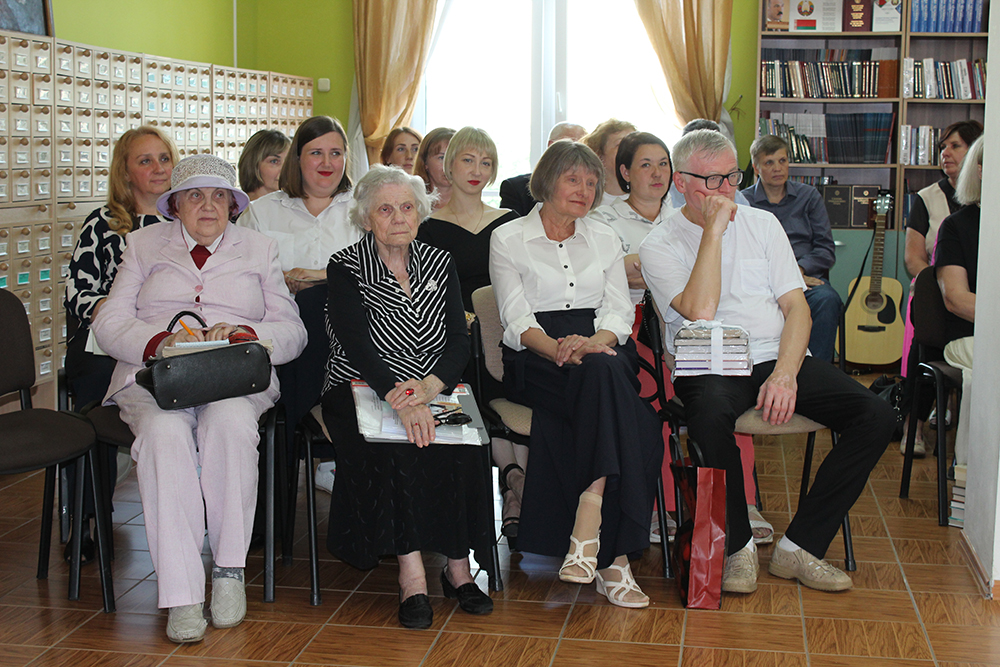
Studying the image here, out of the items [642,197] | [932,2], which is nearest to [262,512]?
[642,197]

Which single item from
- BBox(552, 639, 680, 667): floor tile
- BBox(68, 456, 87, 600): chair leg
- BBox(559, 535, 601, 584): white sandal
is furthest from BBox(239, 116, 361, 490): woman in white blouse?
BBox(552, 639, 680, 667): floor tile

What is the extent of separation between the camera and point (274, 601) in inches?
109

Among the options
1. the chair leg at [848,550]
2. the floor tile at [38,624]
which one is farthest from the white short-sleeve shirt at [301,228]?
the chair leg at [848,550]

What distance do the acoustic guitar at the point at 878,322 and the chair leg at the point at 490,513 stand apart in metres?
3.67

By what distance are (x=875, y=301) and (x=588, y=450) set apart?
3713 mm

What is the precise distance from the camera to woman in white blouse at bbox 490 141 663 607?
276 cm

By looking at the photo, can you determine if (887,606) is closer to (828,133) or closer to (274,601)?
(274,601)

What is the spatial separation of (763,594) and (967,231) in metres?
1.64

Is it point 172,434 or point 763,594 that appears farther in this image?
point 763,594

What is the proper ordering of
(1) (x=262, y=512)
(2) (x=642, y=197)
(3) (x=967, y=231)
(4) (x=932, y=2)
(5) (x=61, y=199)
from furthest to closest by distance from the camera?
(4) (x=932, y=2), (5) (x=61, y=199), (2) (x=642, y=197), (3) (x=967, y=231), (1) (x=262, y=512)

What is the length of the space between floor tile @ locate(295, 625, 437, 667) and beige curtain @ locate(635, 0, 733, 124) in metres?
4.90

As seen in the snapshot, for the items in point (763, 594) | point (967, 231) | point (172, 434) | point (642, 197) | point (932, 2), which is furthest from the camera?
point (932, 2)

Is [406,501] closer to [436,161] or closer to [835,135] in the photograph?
[436,161]

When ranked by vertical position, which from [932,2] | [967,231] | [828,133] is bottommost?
[967,231]
